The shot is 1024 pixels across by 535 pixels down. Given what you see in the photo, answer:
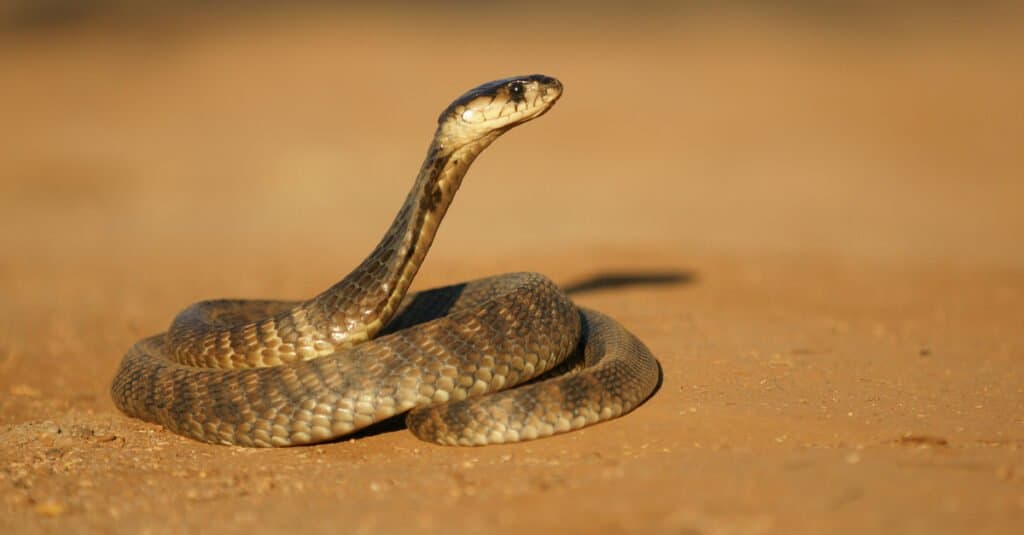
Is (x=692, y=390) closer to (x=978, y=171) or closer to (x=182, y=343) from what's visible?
(x=182, y=343)

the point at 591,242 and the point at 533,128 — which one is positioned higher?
the point at 533,128

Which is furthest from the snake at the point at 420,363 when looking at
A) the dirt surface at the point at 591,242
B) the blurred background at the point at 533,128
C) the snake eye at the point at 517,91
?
the blurred background at the point at 533,128

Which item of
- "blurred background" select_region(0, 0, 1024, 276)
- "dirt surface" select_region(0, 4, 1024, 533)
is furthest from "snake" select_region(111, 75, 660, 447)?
"blurred background" select_region(0, 0, 1024, 276)

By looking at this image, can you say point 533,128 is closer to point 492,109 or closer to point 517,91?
point 517,91

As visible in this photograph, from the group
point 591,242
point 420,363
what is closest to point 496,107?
point 420,363

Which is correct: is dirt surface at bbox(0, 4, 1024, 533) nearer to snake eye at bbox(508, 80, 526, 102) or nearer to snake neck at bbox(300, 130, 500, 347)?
snake neck at bbox(300, 130, 500, 347)

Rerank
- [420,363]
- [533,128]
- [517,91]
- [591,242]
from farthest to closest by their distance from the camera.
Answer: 1. [533,128]
2. [591,242]
3. [517,91]
4. [420,363]

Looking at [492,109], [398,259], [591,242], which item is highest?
[492,109]

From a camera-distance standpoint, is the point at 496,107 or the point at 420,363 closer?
the point at 420,363
